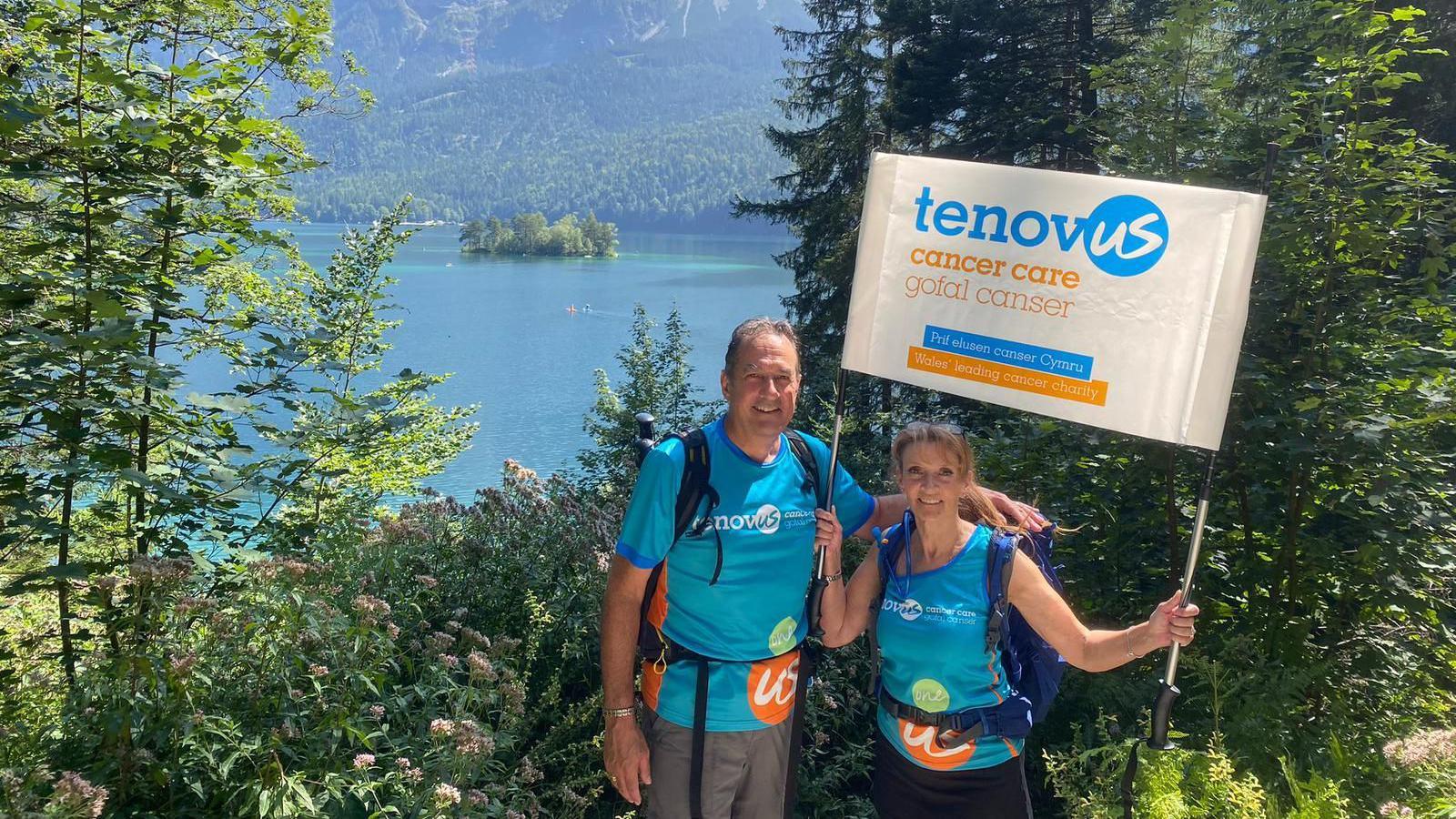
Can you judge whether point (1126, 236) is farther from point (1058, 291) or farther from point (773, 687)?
point (773, 687)

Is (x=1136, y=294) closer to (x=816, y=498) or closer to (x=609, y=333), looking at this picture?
(x=816, y=498)

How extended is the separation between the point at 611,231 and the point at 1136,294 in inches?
4809

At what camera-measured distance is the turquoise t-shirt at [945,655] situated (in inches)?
110

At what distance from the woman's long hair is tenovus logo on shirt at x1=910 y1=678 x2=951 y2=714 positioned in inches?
21.2

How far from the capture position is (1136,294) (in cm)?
286

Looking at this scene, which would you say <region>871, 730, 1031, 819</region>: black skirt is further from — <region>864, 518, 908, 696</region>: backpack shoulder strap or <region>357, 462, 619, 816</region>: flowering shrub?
<region>357, 462, 619, 816</region>: flowering shrub

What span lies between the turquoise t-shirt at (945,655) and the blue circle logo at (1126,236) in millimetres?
930

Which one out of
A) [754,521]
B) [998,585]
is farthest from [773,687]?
[998,585]

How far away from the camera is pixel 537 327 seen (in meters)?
58.9

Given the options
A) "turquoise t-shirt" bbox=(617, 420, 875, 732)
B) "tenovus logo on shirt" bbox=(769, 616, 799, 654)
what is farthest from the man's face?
"tenovus logo on shirt" bbox=(769, 616, 799, 654)

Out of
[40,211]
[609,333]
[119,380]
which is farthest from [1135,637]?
[609,333]

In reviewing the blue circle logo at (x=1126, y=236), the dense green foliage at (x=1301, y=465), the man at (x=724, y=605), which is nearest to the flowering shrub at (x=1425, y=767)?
the dense green foliage at (x=1301, y=465)

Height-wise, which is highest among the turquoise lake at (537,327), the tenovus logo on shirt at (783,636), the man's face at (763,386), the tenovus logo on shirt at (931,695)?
the man's face at (763,386)

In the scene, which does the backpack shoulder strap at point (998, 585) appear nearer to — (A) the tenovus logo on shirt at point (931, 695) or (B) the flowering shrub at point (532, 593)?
(A) the tenovus logo on shirt at point (931, 695)
